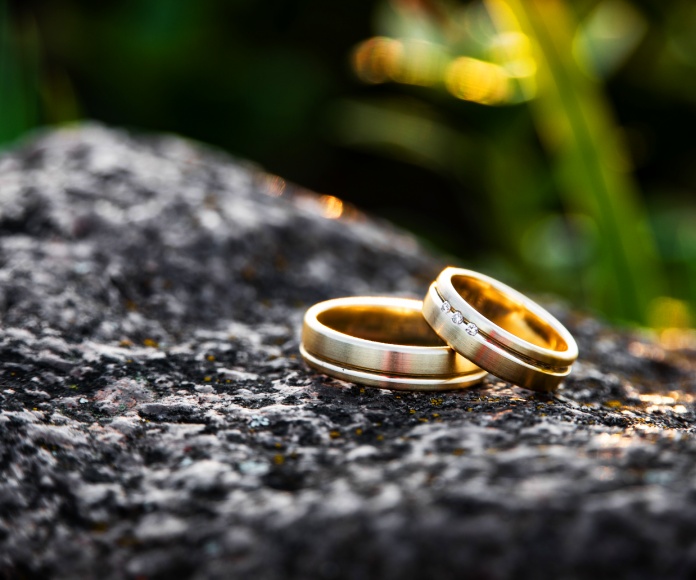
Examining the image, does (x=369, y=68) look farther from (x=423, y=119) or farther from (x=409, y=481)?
(x=409, y=481)

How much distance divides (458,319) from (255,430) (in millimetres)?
304

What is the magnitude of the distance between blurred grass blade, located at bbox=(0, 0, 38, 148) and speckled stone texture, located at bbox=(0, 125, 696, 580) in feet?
2.54

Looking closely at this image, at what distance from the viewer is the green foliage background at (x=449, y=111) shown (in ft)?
5.95

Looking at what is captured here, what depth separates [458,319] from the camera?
3.03 feet

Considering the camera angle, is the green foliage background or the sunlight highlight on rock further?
the green foliage background

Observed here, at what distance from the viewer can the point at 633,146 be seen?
125 inches

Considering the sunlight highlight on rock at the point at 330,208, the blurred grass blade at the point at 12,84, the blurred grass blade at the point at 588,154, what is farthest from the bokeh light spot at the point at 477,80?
the blurred grass blade at the point at 12,84

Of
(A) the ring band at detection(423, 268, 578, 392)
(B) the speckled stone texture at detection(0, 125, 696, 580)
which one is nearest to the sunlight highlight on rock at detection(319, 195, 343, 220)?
(B) the speckled stone texture at detection(0, 125, 696, 580)

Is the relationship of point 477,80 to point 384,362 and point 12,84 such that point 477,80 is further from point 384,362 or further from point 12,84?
point 384,362

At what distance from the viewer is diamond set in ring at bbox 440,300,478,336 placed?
3.00 feet

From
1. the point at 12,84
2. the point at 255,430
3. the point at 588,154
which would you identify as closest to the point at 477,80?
the point at 588,154

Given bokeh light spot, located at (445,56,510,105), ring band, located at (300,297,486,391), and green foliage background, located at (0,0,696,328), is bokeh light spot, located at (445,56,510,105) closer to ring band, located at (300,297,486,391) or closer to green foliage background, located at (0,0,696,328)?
green foliage background, located at (0,0,696,328)

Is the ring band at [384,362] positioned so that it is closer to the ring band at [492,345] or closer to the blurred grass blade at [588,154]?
the ring band at [492,345]

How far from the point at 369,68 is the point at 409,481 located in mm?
1865
